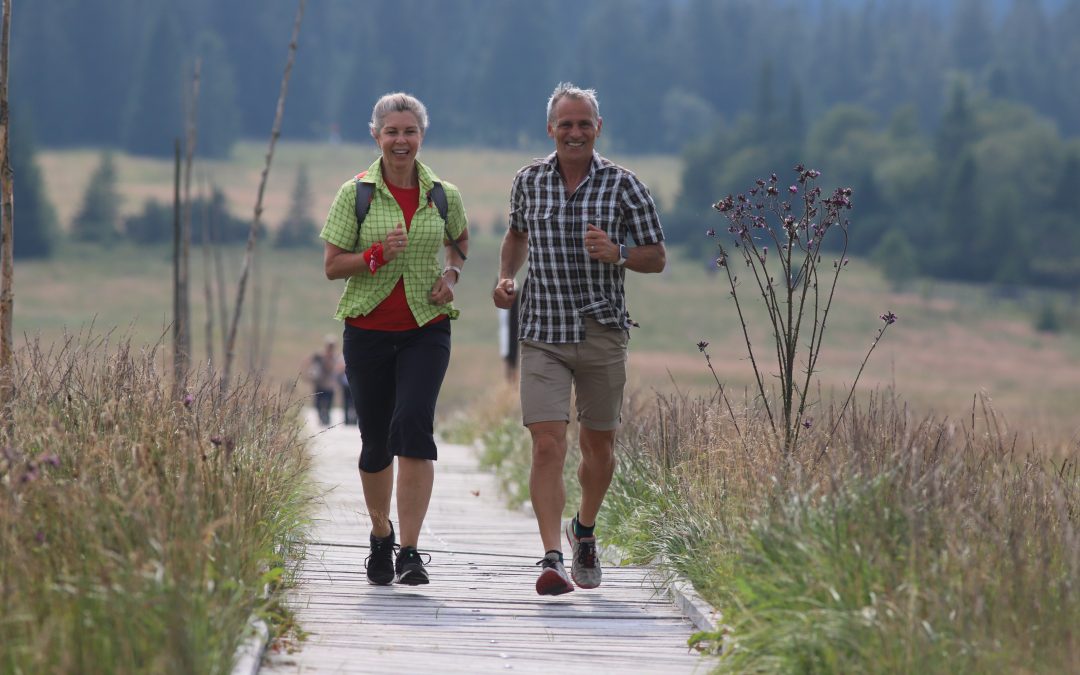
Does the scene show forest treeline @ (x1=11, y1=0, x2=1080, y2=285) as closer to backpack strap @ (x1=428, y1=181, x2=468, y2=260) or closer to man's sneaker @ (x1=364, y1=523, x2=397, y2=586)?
backpack strap @ (x1=428, y1=181, x2=468, y2=260)

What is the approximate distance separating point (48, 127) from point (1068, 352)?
88.4 metres

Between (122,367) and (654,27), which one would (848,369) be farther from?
(654,27)

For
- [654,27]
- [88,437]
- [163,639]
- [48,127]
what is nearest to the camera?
[163,639]

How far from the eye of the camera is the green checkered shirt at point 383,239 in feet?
21.3

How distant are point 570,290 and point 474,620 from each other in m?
1.31

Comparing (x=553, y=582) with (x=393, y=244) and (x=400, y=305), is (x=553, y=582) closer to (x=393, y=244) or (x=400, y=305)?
(x=400, y=305)


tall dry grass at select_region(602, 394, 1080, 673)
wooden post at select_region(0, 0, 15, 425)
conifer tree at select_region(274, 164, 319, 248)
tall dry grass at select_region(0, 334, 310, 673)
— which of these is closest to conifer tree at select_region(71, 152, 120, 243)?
conifer tree at select_region(274, 164, 319, 248)

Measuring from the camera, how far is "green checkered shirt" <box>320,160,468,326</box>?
6504 mm

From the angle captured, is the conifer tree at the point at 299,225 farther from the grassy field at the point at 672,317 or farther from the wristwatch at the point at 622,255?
the wristwatch at the point at 622,255

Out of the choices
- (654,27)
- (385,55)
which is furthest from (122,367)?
(654,27)

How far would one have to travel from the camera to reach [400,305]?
21.4 ft

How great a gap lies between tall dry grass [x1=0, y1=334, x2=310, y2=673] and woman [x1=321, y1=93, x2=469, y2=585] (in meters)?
0.50

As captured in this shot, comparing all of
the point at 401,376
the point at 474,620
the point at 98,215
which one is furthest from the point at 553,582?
the point at 98,215

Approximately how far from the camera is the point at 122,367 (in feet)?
22.3
